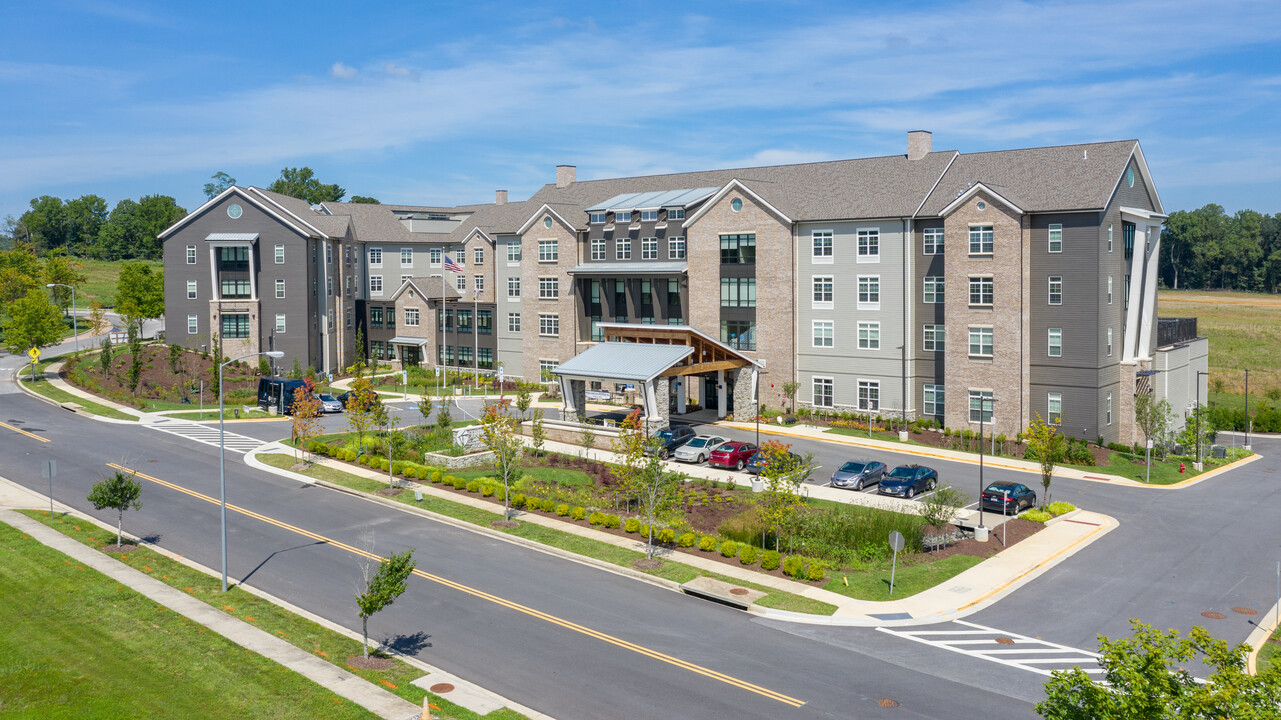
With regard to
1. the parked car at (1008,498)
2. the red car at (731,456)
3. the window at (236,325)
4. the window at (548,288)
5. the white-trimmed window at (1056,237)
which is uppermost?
the white-trimmed window at (1056,237)

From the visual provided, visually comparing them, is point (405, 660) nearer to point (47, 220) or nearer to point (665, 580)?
point (665, 580)

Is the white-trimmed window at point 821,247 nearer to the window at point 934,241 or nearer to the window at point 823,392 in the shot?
the window at point 934,241

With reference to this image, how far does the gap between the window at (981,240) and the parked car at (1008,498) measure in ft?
59.1

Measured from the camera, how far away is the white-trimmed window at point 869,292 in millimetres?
58969

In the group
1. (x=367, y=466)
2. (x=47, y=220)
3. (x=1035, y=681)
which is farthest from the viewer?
(x=47, y=220)

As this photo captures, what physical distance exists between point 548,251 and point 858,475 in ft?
126

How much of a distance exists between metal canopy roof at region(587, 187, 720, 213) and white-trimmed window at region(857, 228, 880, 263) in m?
11.7

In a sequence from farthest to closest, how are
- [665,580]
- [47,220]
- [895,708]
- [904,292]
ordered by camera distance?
1. [47,220]
2. [904,292]
3. [665,580]
4. [895,708]

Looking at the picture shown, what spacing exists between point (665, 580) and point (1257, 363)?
330 ft

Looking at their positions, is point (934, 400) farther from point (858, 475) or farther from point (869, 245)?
point (858, 475)

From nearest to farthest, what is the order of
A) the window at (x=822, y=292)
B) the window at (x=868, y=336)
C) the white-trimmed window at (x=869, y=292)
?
1. the white-trimmed window at (x=869, y=292)
2. the window at (x=868, y=336)
3. the window at (x=822, y=292)

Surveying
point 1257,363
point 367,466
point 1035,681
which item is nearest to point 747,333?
point 367,466

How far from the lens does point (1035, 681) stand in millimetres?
22297

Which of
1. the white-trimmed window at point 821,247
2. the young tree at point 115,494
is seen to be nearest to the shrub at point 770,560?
the young tree at point 115,494
